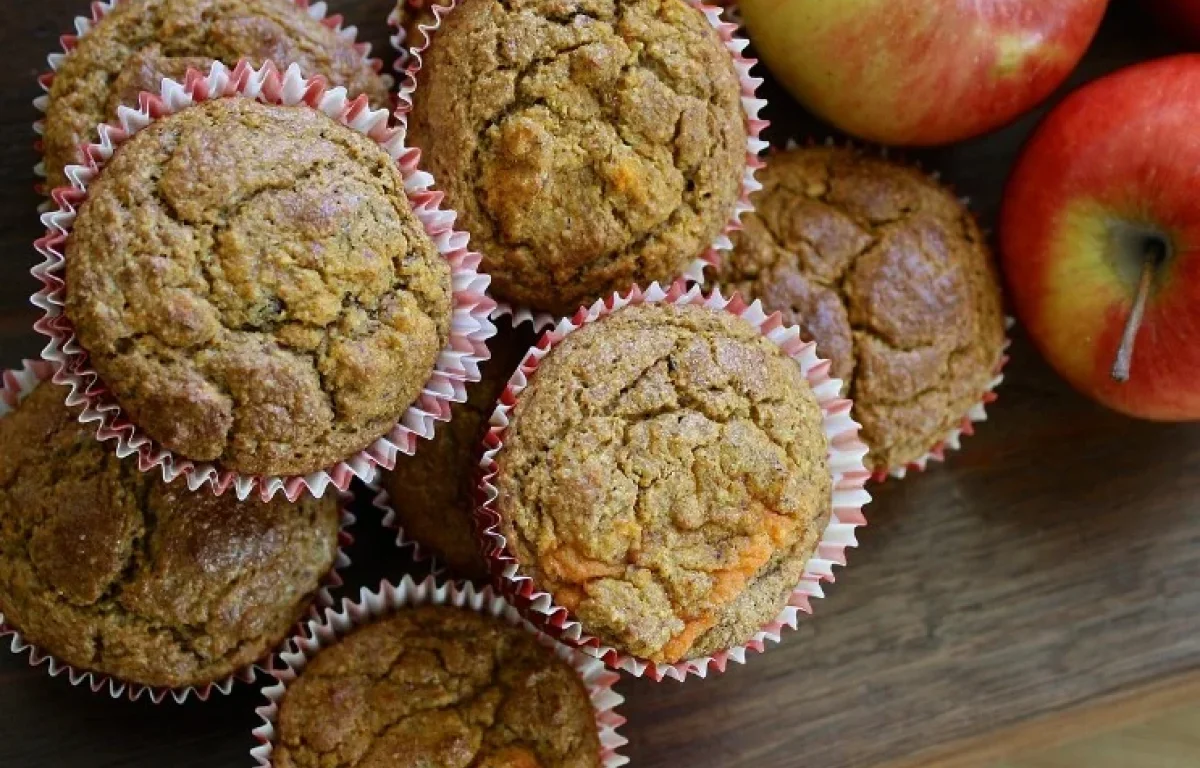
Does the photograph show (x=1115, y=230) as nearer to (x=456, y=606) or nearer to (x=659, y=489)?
(x=659, y=489)

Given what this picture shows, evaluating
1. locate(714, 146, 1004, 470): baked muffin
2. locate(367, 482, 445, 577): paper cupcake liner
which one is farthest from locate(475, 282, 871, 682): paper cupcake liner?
locate(367, 482, 445, 577): paper cupcake liner

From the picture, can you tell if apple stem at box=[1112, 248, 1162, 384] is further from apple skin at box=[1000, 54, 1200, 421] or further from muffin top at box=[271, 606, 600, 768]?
muffin top at box=[271, 606, 600, 768]

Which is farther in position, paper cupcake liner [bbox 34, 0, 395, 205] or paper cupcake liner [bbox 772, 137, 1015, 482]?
paper cupcake liner [bbox 772, 137, 1015, 482]

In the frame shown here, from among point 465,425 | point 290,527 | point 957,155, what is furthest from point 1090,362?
point 290,527

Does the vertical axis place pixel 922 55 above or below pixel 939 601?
above

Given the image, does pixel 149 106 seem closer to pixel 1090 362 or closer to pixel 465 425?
pixel 465 425

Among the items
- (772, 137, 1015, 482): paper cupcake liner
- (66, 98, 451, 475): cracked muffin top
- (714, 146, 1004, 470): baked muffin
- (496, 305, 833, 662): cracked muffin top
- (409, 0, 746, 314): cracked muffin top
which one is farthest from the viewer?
(772, 137, 1015, 482): paper cupcake liner

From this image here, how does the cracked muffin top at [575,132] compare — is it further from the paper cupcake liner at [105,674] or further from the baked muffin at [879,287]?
the paper cupcake liner at [105,674]

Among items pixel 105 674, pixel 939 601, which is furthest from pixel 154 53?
pixel 939 601
